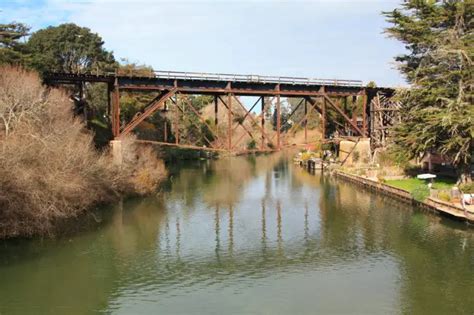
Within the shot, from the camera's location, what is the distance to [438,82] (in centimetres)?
4128

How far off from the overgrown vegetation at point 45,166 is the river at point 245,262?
65.7 inches

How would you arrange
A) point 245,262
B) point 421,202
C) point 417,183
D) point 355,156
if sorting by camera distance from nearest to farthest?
point 245,262, point 421,202, point 417,183, point 355,156

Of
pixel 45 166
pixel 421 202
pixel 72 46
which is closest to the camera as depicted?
pixel 45 166

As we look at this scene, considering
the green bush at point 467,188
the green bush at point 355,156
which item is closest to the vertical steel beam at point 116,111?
the green bush at point 467,188

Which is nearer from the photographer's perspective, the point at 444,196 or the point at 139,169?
the point at 444,196

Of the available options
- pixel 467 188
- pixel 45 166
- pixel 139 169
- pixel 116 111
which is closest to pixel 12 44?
pixel 116 111

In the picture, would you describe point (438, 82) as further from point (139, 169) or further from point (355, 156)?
point (139, 169)

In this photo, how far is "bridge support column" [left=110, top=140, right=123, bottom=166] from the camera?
43719 millimetres

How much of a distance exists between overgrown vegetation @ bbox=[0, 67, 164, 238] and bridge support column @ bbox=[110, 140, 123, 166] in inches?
22.1

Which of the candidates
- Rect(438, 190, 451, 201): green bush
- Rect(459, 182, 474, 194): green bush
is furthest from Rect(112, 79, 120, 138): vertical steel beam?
Rect(459, 182, 474, 194): green bush

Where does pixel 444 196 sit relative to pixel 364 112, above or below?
below

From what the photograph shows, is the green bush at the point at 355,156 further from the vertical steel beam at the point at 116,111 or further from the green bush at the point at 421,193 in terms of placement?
the vertical steel beam at the point at 116,111

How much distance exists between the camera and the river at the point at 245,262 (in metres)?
20.8

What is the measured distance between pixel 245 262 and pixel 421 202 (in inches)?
764
